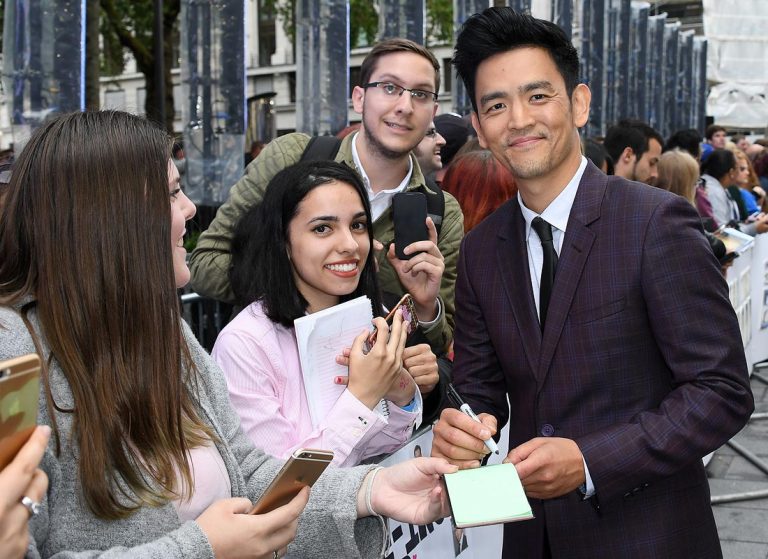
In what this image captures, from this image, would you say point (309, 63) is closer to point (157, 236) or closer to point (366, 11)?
point (157, 236)

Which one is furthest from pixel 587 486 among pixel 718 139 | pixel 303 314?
pixel 718 139

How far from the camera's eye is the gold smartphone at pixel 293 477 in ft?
5.84

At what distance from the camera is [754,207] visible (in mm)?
10266

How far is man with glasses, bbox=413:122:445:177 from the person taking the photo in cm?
491

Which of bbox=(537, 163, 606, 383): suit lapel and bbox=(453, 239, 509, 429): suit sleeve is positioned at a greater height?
bbox=(537, 163, 606, 383): suit lapel

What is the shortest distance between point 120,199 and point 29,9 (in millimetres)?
5096

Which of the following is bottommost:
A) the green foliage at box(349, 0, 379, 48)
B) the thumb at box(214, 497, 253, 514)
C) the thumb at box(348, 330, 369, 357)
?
the thumb at box(214, 497, 253, 514)

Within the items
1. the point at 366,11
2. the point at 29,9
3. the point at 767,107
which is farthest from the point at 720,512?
the point at 366,11

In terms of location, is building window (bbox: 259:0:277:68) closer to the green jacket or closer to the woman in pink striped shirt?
the green jacket

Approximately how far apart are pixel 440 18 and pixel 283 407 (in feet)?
99.2

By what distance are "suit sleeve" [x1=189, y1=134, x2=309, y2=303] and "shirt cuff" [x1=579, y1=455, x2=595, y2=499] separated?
1701mm

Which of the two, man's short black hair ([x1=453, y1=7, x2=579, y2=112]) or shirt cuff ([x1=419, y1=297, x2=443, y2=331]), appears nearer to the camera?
man's short black hair ([x1=453, y1=7, x2=579, y2=112])

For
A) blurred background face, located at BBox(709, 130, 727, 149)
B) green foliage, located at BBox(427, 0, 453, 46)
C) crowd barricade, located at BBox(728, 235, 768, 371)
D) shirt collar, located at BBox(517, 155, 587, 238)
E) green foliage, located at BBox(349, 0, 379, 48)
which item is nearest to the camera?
shirt collar, located at BBox(517, 155, 587, 238)

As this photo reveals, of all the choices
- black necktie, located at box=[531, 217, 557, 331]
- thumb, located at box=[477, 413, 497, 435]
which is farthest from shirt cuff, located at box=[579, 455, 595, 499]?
black necktie, located at box=[531, 217, 557, 331]
